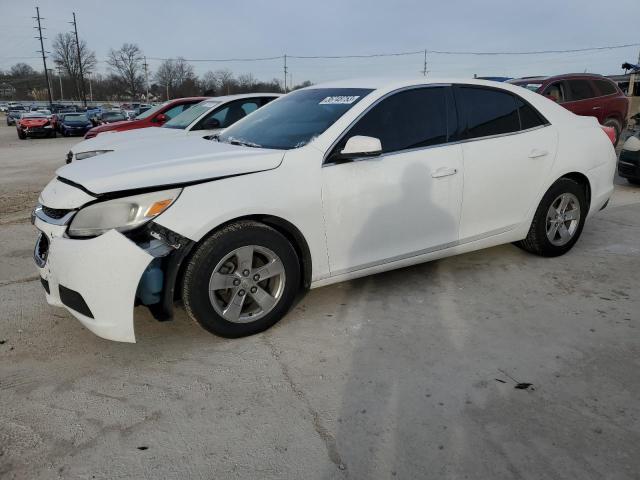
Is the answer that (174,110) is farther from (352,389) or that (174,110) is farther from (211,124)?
(352,389)

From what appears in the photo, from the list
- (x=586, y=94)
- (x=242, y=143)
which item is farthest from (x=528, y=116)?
(x=586, y=94)

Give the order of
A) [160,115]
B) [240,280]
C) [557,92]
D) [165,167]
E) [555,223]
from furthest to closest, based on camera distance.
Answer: [557,92]
[160,115]
[555,223]
[240,280]
[165,167]

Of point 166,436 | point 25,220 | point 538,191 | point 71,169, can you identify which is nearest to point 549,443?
point 166,436

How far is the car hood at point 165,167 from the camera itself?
2799mm

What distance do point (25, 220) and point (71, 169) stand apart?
3.86m

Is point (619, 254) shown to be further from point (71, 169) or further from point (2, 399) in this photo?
point (2, 399)

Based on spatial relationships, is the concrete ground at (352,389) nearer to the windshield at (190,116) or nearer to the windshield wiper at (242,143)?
the windshield wiper at (242,143)

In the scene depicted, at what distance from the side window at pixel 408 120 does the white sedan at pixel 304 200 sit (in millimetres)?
10

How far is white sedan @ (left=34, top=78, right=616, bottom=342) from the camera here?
9.07ft

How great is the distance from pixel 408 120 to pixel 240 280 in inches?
66.3

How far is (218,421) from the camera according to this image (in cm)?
242

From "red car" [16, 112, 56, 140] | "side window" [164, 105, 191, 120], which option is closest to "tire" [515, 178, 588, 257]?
"side window" [164, 105, 191, 120]

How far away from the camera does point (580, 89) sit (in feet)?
38.2

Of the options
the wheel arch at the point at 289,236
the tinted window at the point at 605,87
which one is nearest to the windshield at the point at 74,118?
the tinted window at the point at 605,87
